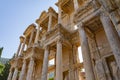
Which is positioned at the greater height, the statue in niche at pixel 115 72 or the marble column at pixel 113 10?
the marble column at pixel 113 10

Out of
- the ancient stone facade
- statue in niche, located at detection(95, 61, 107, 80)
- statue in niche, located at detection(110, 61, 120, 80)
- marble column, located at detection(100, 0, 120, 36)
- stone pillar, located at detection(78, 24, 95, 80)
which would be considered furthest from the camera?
statue in niche, located at detection(95, 61, 107, 80)

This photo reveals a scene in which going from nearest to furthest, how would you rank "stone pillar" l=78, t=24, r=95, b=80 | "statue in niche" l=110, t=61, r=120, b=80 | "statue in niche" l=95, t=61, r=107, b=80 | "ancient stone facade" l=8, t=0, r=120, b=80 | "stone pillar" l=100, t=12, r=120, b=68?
"stone pillar" l=100, t=12, r=120, b=68 < "ancient stone facade" l=8, t=0, r=120, b=80 < "stone pillar" l=78, t=24, r=95, b=80 < "statue in niche" l=110, t=61, r=120, b=80 < "statue in niche" l=95, t=61, r=107, b=80

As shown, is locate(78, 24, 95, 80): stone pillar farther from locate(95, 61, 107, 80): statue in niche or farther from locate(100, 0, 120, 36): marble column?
locate(100, 0, 120, 36): marble column

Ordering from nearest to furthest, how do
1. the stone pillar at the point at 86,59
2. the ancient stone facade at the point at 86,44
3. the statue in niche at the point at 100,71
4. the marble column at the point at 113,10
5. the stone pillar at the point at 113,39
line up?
the marble column at the point at 113,10 → the stone pillar at the point at 113,39 → the ancient stone facade at the point at 86,44 → the stone pillar at the point at 86,59 → the statue in niche at the point at 100,71

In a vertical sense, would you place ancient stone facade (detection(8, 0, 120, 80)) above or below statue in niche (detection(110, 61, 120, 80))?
above

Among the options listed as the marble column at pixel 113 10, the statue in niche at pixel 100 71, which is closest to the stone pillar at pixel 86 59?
the statue in niche at pixel 100 71

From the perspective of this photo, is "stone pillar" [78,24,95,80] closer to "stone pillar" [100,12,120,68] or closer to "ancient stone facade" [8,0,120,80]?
"ancient stone facade" [8,0,120,80]

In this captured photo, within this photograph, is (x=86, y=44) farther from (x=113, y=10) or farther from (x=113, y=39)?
(x=113, y=10)

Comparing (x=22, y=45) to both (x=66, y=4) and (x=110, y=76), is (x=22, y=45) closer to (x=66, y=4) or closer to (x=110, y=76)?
(x=66, y=4)

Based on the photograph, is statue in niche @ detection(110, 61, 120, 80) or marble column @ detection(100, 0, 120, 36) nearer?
marble column @ detection(100, 0, 120, 36)

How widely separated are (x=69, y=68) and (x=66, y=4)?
7.95 m

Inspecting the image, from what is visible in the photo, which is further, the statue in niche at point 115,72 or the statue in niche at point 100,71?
the statue in niche at point 100,71

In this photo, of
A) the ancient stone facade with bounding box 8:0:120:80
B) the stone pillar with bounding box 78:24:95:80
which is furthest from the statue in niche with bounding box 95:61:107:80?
the stone pillar with bounding box 78:24:95:80

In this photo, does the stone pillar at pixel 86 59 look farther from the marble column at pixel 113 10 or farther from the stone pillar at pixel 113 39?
the marble column at pixel 113 10
